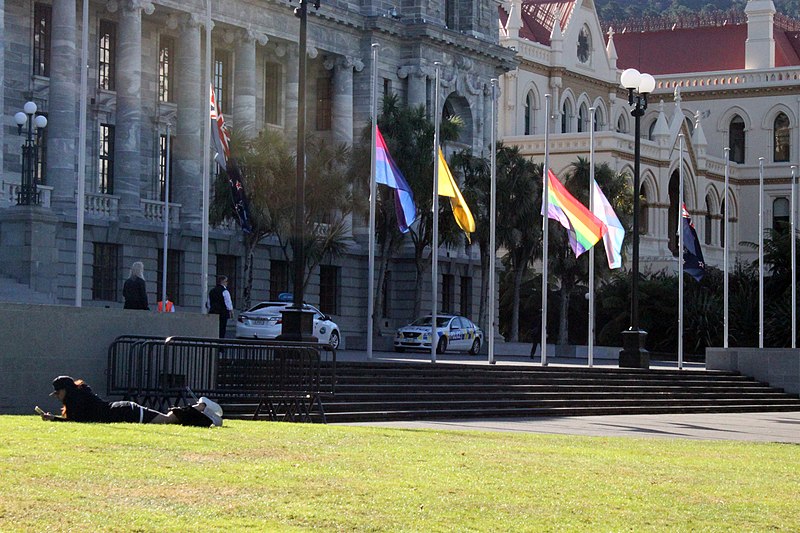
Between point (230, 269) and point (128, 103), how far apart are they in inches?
314

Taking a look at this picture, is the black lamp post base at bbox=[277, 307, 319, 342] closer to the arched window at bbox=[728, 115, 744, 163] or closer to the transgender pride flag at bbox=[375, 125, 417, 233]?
the transgender pride flag at bbox=[375, 125, 417, 233]

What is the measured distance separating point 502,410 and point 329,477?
57.1ft

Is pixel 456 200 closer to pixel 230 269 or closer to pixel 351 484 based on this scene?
pixel 230 269

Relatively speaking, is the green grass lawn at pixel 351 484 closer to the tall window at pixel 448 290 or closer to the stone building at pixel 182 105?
the stone building at pixel 182 105

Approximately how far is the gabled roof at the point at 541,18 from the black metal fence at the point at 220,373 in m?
77.5

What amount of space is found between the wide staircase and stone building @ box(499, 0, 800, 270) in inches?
1790

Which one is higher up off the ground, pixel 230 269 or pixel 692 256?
pixel 692 256

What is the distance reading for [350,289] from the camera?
66312mm

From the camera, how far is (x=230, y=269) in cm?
6041

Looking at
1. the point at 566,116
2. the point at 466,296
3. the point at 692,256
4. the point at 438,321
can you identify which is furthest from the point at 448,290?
the point at 566,116

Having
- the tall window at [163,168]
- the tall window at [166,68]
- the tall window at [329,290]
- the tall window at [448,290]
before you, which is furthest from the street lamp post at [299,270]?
the tall window at [448,290]

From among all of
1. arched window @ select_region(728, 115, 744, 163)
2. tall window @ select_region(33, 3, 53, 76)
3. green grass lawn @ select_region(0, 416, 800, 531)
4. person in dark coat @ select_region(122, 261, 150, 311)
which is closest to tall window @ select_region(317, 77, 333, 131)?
tall window @ select_region(33, 3, 53, 76)

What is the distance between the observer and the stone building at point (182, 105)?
52500mm

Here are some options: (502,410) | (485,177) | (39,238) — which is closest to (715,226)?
(485,177)
